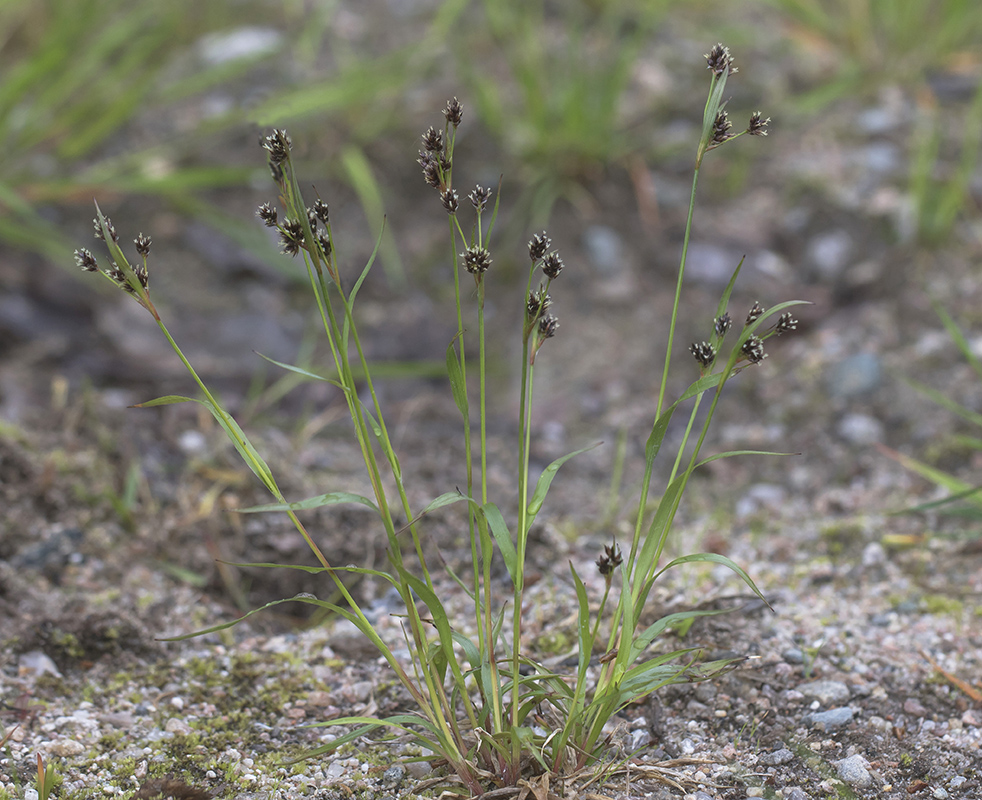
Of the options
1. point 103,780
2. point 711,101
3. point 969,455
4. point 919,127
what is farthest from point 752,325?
point 919,127

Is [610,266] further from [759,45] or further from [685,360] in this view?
[759,45]

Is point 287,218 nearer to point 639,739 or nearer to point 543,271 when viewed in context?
point 543,271

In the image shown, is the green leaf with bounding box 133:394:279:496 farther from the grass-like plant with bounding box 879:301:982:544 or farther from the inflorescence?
the grass-like plant with bounding box 879:301:982:544

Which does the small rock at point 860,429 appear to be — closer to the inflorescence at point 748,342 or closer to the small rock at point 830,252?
the small rock at point 830,252

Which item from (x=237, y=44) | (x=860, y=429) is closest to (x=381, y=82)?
(x=237, y=44)

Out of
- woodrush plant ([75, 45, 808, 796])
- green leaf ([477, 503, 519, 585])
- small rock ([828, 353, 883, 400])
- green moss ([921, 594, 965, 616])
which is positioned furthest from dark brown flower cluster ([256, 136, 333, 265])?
small rock ([828, 353, 883, 400])

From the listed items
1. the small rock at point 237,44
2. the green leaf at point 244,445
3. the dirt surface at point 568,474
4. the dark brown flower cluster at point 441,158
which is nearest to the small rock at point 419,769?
the dirt surface at point 568,474
